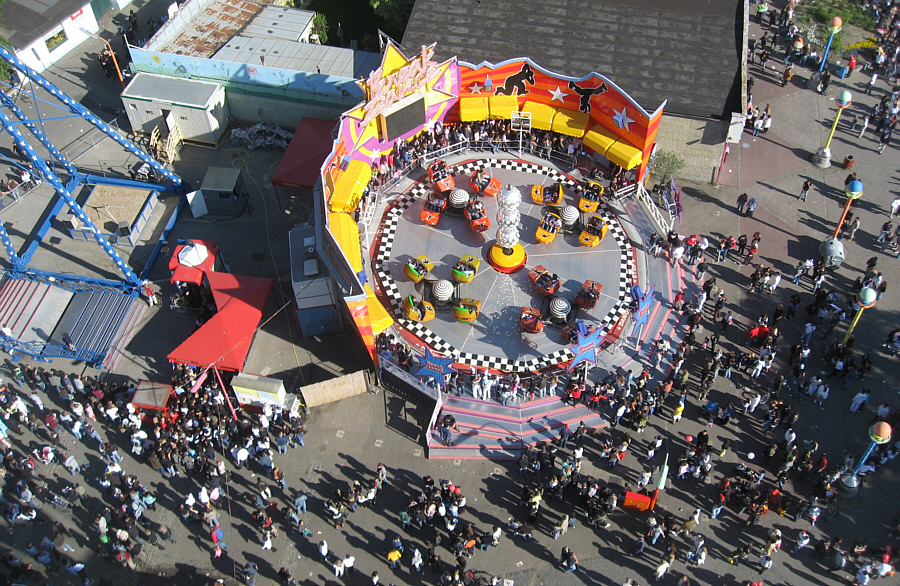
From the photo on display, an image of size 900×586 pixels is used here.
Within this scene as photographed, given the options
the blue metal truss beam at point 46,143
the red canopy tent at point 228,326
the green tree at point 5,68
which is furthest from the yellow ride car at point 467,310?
the green tree at point 5,68

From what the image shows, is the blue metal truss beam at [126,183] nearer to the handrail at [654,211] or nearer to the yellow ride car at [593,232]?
the yellow ride car at [593,232]

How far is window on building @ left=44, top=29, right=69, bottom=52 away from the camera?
164 ft

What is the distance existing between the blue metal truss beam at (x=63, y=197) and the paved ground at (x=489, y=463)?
255cm

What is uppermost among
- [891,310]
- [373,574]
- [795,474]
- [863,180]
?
[863,180]

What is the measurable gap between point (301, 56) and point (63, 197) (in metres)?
16.1

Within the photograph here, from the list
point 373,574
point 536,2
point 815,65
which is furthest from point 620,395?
point 815,65

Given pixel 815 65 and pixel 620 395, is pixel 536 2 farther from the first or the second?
pixel 620 395

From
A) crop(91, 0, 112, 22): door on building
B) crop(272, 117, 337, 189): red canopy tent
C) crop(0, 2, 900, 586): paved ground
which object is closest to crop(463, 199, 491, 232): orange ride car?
crop(272, 117, 337, 189): red canopy tent

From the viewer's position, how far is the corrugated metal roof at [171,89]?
4381 centimetres

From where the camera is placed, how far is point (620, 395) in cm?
3288

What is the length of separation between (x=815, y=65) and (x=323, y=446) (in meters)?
39.2

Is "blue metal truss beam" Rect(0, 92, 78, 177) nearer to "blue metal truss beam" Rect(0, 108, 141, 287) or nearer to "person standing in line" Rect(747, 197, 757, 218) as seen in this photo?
"blue metal truss beam" Rect(0, 108, 141, 287)

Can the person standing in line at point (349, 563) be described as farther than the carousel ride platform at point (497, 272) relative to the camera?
No

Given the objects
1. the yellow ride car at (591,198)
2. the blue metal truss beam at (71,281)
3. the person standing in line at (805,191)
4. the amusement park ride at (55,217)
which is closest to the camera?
the amusement park ride at (55,217)
